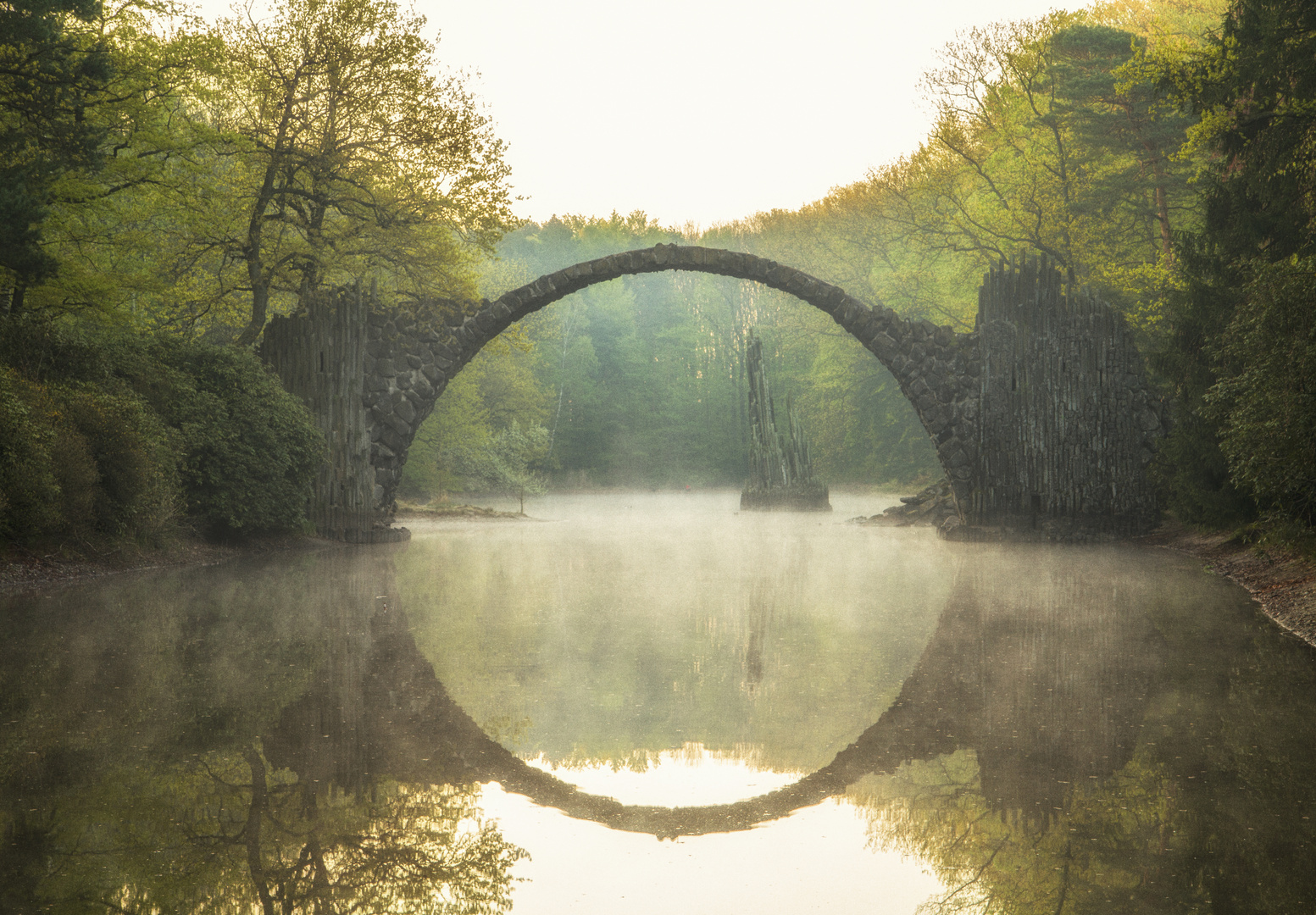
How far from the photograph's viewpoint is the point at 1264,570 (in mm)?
11727

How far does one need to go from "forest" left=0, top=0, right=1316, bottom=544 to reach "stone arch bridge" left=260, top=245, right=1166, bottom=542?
38.9 inches

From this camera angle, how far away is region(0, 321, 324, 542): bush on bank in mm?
10805

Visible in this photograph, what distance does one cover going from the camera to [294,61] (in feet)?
62.5

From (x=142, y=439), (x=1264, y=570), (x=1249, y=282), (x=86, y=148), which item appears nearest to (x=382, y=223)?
(x=86, y=148)

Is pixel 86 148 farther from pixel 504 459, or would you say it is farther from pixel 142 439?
pixel 504 459

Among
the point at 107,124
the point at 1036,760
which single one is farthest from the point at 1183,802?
the point at 107,124

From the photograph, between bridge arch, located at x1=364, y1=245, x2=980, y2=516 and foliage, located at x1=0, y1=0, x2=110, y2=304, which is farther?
bridge arch, located at x1=364, y1=245, x2=980, y2=516

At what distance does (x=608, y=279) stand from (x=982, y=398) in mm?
6932

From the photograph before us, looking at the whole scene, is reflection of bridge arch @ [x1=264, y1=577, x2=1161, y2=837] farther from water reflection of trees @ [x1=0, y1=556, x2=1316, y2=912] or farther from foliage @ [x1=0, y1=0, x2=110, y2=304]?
foliage @ [x1=0, y1=0, x2=110, y2=304]

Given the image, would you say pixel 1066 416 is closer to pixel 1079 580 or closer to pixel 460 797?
pixel 1079 580

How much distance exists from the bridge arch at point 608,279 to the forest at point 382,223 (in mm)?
1365

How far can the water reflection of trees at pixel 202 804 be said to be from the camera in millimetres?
3547

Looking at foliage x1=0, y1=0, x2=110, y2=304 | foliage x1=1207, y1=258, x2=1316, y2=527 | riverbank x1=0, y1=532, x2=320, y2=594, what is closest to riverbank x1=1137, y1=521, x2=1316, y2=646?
foliage x1=1207, y1=258, x2=1316, y2=527

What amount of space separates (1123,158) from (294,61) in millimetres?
19857
